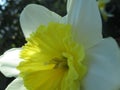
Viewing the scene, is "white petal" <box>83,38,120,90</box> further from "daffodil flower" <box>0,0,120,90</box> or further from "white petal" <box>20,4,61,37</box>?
"white petal" <box>20,4,61,37</box>

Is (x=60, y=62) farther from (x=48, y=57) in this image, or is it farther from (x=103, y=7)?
(x=103, y=7)

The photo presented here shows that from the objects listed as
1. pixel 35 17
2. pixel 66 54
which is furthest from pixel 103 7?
pixel 66 54

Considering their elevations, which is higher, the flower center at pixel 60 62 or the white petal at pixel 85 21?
the white petal at pixel 85 21

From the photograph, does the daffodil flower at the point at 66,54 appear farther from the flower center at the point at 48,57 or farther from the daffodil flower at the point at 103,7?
the daffodil flower at the point at 103,7

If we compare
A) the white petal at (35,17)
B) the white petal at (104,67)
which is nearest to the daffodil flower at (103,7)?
the white petal at (35,17)

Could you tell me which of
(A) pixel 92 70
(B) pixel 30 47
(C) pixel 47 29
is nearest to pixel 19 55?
(B) pixel 30 47

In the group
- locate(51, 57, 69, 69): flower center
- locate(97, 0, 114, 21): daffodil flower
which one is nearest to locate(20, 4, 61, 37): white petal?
locate(51, 57, 69, 69): flower center

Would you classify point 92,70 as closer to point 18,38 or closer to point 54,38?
point 54,38

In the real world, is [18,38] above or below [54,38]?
below
